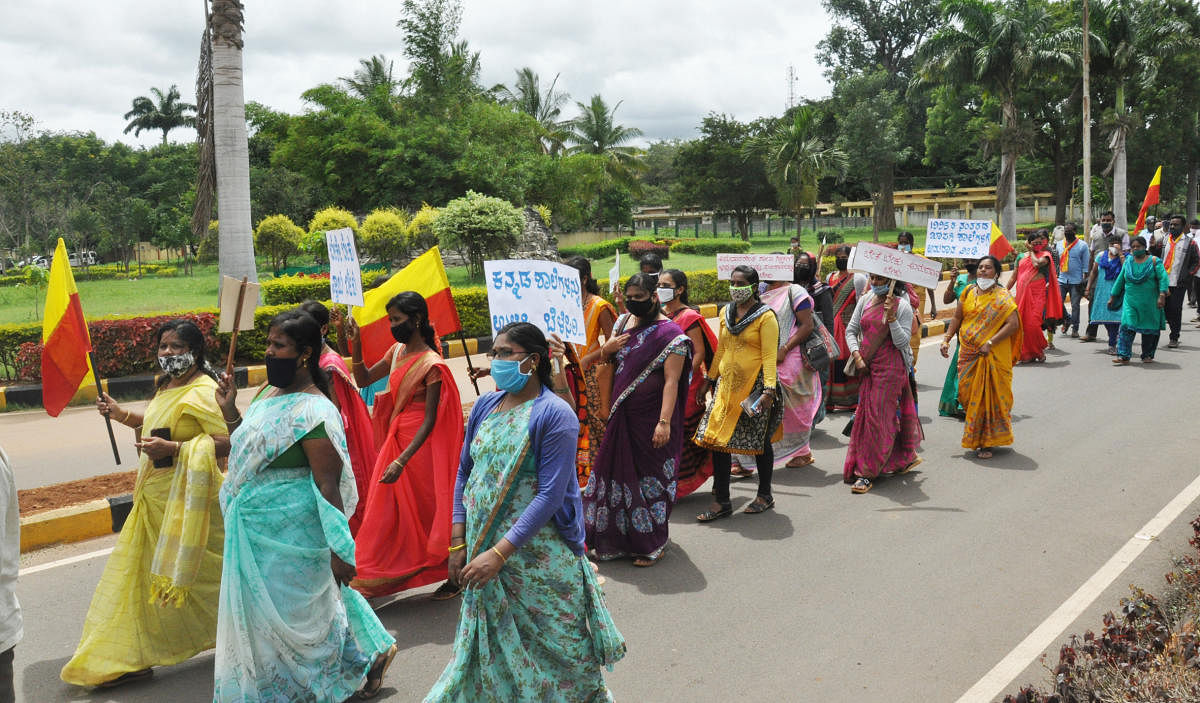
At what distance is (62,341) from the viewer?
202 inches

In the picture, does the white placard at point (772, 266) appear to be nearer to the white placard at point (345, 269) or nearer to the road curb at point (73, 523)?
the white placard at point (345, 269)

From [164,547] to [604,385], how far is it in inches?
126

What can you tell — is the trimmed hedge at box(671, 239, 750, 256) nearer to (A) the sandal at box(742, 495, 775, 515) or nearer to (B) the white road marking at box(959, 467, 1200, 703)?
(A) the sandal at box(742, 495, 775, 515)

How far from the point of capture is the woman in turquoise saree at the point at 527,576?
3172 mm

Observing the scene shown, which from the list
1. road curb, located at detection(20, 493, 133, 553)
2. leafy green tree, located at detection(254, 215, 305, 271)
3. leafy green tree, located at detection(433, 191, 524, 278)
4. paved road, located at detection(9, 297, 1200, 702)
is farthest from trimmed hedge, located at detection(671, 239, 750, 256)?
road curb, located at detection(20, 493, 133, 553)

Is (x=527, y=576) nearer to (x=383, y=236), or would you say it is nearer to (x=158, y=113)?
(x=383, y=236)

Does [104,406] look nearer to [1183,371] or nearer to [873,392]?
[873,392]

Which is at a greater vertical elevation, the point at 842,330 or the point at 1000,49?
the point at 1000,49

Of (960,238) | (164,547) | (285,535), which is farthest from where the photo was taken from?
(960,238)

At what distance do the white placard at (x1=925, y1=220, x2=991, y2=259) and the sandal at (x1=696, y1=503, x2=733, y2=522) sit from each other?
16.7 ft

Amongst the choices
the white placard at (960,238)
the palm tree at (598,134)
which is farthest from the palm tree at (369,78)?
the white placard at (960,238)

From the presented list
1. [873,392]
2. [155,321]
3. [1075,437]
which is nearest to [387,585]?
[873,392]

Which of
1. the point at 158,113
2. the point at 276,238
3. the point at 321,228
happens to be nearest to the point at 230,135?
the point at 321,228

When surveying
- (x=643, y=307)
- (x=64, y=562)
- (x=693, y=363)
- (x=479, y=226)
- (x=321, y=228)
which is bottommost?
(x=64, y=562)
